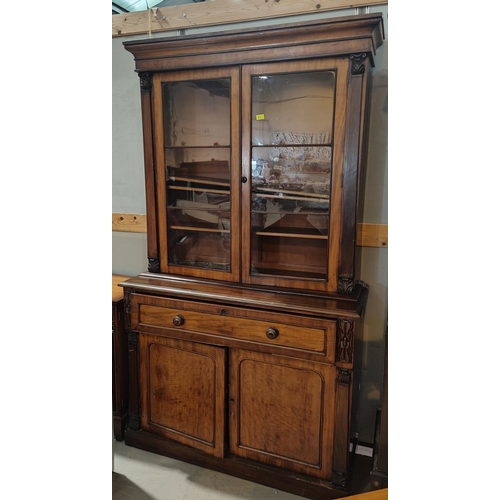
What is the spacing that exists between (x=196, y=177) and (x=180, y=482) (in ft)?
4.36

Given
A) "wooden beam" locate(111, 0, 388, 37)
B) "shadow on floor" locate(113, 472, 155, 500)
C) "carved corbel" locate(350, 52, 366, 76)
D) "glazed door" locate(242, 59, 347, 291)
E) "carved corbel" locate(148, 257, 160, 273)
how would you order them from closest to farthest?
"carved corbel" locate(350, 52, 366, 76), "glazed door" locate(242, 59, 347, 291), "shadow on floor" locate(113, 472, 155, 500), "wooden beam" locate(111, 0, 388, 37), "carved corbel" locate(148, 257, 160, 273)

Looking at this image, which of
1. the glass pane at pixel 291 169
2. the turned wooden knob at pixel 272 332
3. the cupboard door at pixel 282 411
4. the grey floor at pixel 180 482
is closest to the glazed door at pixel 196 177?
the glass pane at pixel 291 169

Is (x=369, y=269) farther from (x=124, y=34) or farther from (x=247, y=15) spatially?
(x=124, y=34)

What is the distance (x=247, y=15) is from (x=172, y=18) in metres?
0.41

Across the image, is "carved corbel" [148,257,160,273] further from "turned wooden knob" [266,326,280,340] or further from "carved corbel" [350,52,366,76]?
"carved corbel" [350,52,366,76]

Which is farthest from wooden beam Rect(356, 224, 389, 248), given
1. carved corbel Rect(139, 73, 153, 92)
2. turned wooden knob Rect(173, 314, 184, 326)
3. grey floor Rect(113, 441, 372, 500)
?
carved corbel Rect(139, 73, 153, 92)

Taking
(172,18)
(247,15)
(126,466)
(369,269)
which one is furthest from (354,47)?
(126,466)

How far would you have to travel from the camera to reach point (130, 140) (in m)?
2.12

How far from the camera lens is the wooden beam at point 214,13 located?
1.67m

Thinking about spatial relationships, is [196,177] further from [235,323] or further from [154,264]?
[235,323]

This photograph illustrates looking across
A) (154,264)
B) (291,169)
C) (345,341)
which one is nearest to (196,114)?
(291,169)

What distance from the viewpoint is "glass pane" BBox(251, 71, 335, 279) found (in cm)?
151

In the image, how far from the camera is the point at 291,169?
1.58 metres

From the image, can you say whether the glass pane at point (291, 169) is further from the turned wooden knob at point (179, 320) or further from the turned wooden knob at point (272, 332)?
the turned wooden knob at point (179, 320)
